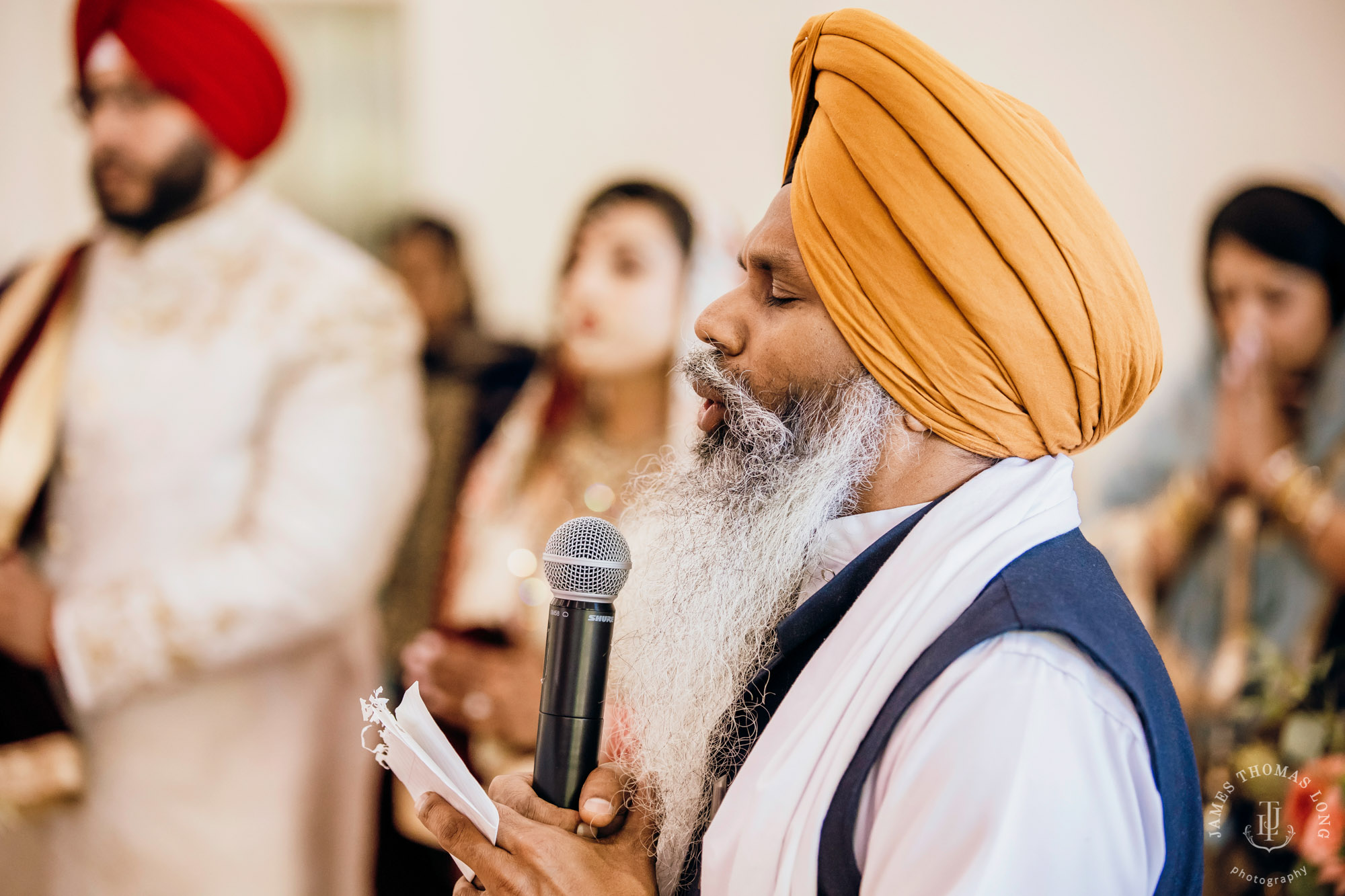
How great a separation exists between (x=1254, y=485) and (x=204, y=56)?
9.99ft

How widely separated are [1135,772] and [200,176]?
2.76 meters

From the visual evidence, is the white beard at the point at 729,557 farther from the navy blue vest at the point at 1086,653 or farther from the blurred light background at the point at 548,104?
the blurred light background at the point at 548,104

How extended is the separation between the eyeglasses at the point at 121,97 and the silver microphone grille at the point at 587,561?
7.69 feet

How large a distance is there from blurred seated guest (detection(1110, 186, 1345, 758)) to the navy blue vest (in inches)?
61.0

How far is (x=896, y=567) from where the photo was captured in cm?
94

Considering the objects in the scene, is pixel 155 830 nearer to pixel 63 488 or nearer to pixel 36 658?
pixel 36 658

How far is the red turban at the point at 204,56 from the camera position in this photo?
2.58 m

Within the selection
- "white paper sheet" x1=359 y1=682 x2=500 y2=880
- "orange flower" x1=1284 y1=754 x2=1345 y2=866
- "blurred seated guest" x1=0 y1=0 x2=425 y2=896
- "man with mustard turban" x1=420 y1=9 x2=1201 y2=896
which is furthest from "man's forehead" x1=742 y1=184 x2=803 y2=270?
"orange flower" x1=1284 y1=754 x2=1345 y2=866

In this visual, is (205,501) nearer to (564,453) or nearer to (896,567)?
(564,453)

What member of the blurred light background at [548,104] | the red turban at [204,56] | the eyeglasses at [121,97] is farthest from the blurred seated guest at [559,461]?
the eyeglasses at [121,97]

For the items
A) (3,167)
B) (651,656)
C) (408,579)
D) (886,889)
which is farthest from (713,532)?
(3,167)

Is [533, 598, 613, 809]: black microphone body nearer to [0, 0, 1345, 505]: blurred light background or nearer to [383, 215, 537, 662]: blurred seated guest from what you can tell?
[383, 215, 537, 662]: blurred seated guest

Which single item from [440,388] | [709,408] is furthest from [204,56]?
[709,408]

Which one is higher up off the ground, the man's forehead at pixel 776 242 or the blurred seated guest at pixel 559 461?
the man's forehead at pixel 776 242
